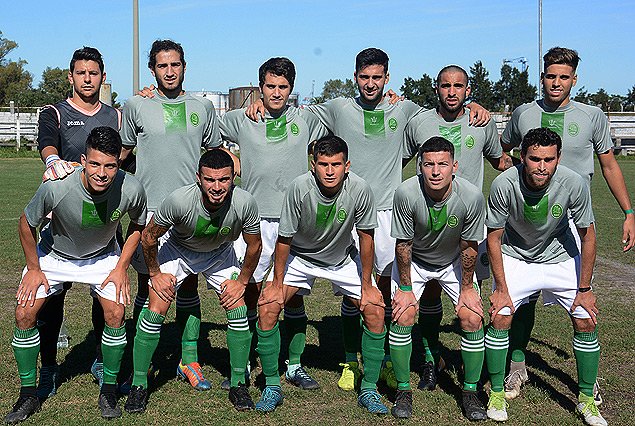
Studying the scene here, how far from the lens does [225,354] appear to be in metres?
6.81

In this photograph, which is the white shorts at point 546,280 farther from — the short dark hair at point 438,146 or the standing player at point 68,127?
the standing player at point 68,127

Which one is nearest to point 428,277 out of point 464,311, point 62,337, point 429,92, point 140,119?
point 464,311

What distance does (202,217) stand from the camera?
5.41 meters

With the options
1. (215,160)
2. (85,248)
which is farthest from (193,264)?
(215,160)

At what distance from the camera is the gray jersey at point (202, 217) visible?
5.34 metres

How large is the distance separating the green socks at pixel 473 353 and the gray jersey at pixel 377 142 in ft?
4.16

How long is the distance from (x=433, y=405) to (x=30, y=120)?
39125 millimetres

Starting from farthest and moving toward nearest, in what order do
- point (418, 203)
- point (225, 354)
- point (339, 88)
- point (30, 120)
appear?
point (339, 88), point (30, 120), point (225, 354), point (418, 203)

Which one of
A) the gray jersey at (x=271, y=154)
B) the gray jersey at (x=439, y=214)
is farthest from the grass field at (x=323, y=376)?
the gray jersey at (x=271, y=154)

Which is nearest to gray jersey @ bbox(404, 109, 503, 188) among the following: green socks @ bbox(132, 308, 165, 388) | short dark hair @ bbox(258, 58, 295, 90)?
short dark hair @ bbox(258, 58, 295, 90)

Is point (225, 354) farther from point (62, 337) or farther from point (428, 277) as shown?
point (428, 277)

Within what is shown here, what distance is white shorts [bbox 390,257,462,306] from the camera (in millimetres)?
5555

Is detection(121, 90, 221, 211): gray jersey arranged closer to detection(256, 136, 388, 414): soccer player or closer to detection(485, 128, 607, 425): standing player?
detection(256, 136, 388, 414): soccer player

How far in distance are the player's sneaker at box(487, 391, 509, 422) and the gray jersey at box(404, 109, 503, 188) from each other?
1556 mm
